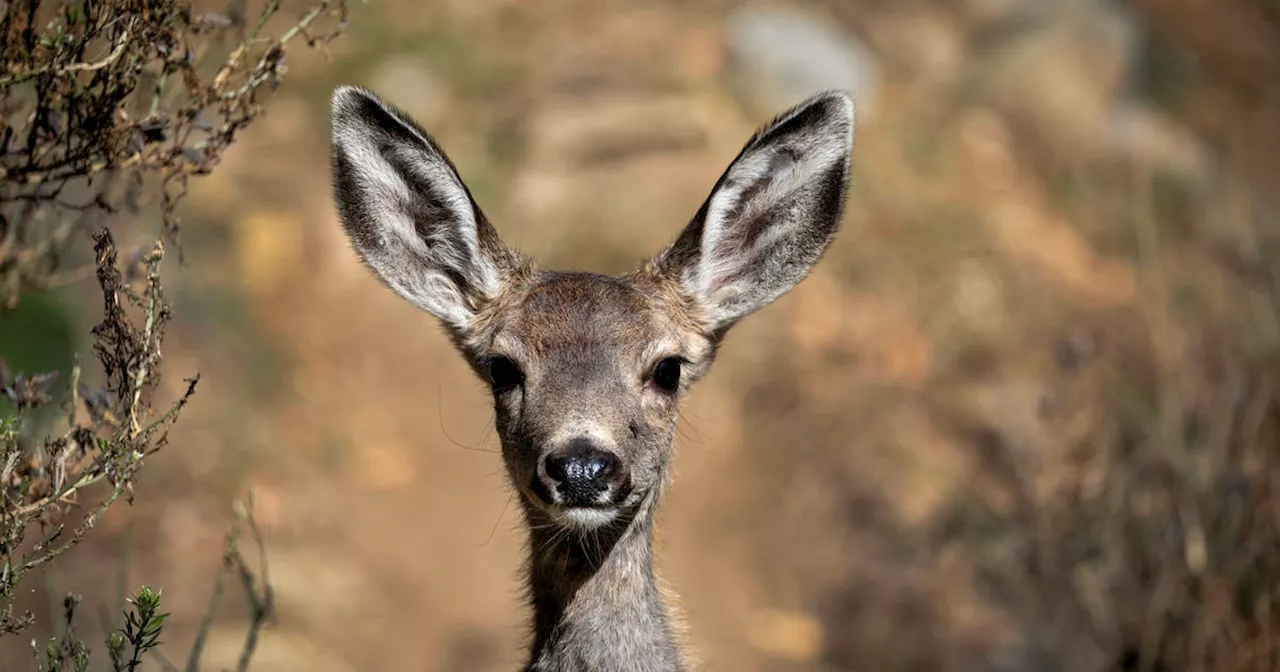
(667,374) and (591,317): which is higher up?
(591,317)

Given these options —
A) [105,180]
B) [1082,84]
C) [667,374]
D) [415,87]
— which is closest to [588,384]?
[667,374]

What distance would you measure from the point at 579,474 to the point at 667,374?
72 cm

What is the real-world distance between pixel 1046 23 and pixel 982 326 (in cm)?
405

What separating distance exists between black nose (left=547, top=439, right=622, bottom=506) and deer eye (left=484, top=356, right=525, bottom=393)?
506 mm

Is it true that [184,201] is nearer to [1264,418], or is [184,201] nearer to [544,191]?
[544,191]

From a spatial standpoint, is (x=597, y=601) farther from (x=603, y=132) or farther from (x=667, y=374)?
(x=603, y=132)

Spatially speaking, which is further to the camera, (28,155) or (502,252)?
(502,252)

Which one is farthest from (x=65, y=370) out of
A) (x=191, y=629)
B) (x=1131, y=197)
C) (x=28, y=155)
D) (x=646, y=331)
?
(x=1131, y=197)

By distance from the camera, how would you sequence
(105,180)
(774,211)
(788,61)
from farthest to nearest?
(788,61) → (774,211) → (105,180)

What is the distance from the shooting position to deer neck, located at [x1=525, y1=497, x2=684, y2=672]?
14.8 feet

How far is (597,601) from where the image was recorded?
455cm

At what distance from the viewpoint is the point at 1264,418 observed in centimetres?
650

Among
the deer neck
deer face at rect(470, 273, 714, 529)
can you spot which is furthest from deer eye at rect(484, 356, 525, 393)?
the deer neck

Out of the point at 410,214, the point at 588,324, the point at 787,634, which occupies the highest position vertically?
the point at 410,214
